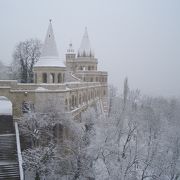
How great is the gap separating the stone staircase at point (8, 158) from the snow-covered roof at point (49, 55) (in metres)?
7.20

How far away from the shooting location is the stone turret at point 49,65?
21.5 meters

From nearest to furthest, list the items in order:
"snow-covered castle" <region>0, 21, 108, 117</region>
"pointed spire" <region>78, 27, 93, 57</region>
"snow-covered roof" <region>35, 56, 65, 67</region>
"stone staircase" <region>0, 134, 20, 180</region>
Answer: "stone staircase" <region>0, 134, 20, 180</region> → "snow-covered castle" <region>0, 21, 108, 117</region> → "snow-covered roof" <region>35, 56, 65, 67</region> → "pointed spire" <region>78, 27, 93, 57</region>

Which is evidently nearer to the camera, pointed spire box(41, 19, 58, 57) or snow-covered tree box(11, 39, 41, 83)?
pointed spire box(41, 19, 58, 57)

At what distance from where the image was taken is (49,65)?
21328 mm

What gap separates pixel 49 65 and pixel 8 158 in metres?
8.88

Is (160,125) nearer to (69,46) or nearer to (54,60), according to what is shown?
(54,60)

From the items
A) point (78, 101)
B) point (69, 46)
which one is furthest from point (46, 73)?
point (69, 46)

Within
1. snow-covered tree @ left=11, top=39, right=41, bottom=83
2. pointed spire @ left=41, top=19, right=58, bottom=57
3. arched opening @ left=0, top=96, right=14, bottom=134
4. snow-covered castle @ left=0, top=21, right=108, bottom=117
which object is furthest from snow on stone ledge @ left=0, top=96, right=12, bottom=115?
snow-covered tree @ left=11, top=39, right=41, bottom=83

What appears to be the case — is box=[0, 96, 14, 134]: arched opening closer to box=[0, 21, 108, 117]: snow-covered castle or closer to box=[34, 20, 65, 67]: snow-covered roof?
box=[0, 21, 108, 117]: snow-covered castle

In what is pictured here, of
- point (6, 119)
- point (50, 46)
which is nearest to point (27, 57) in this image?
point (50, 46)

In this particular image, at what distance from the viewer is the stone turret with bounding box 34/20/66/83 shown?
21.5 meters

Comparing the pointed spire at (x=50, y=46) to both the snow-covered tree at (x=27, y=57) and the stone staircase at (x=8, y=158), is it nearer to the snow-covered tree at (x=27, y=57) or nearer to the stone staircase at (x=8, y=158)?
the stone staircase at (x=8, y=158)

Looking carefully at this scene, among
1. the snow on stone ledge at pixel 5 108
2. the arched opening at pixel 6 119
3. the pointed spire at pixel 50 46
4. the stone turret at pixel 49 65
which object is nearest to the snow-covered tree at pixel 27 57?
the stone turret at pixel 49 65

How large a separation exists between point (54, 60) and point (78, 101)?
5.65 metres
